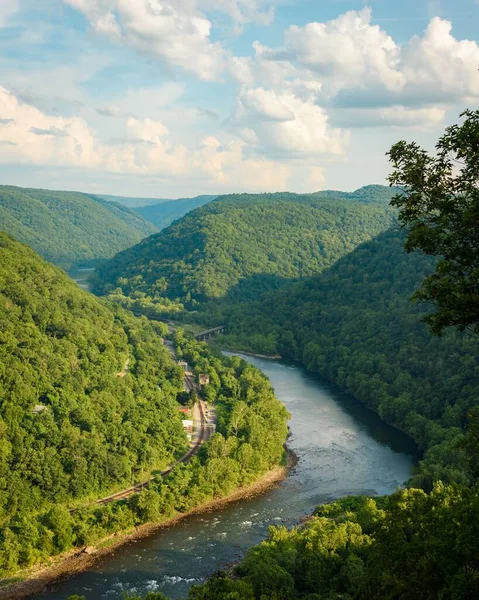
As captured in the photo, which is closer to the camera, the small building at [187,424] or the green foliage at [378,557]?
the green foliage at [378,557]

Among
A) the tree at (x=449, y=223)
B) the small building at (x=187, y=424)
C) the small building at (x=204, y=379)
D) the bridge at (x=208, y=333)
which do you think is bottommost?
the small building at (x=187, y=424)

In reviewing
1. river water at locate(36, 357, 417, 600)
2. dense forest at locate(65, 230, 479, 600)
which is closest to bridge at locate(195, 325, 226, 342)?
dense forest at locate(65, 230, 479, 600)

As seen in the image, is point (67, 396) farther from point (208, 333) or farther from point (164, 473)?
point (208, 333)

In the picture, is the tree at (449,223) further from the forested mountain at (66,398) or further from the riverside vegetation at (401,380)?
the forested mountain at (66,398)

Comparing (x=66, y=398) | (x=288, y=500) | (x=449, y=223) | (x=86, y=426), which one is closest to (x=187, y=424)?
(x=86, y=426)

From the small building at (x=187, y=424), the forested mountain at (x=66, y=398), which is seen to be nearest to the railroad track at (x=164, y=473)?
the forested mountain at (x=66, y=398)

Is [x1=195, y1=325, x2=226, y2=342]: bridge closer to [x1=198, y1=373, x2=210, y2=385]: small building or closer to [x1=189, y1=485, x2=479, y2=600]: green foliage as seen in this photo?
[x1=198, y1=373, x2=210, y2=385]: small building
